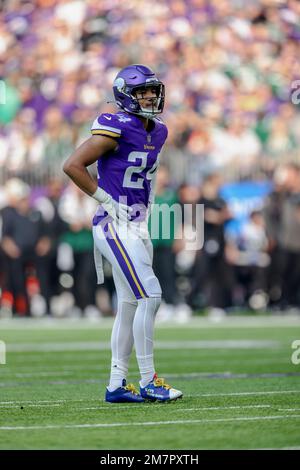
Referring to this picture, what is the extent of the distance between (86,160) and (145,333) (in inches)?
43.5

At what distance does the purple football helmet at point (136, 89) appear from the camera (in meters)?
7.18

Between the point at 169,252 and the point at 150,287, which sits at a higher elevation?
the point at 169,252

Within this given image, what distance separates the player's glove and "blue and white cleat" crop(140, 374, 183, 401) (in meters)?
1.01

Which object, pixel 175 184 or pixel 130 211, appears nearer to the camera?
pixel 130 211

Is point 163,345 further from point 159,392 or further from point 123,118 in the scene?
point 123,118

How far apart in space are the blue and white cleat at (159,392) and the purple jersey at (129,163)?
3.63 feet

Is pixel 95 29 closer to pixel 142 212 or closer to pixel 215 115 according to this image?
pixel 215 115

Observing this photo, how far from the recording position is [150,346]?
7137mm

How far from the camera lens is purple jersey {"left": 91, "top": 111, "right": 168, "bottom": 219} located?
717 centimetres

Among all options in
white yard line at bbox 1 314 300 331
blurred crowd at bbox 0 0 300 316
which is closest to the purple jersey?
white yard line at bbox 1 314 300 331

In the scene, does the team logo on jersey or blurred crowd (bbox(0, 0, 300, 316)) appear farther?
blurred crowd (bbox(0, 0, 300, 316))

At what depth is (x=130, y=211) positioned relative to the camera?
7230 millimetres

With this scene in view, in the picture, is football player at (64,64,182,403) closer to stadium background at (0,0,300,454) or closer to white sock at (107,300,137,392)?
white sock at (107,300,137,392)

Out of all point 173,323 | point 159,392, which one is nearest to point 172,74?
point 173,323
